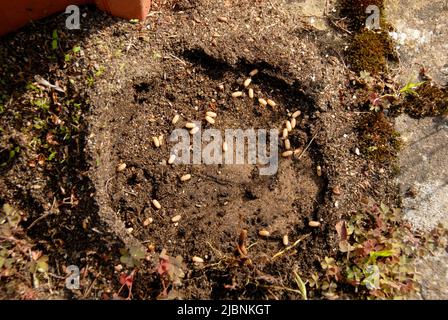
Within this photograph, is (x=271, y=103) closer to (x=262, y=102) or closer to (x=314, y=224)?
(x=262, y=102)

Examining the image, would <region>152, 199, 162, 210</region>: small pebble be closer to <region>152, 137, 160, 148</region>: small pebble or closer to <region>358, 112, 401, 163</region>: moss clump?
<region>152, 137, 160, 148</region>: small pebble

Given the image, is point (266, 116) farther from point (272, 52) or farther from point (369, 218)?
point (369, 218)

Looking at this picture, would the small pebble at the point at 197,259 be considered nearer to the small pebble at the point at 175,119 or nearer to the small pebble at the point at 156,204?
the small pebble at the point at 156,204

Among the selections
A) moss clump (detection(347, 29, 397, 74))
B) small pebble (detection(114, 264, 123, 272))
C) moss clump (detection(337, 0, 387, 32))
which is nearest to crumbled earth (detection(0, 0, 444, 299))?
small pebble (detection(114, 264, 123, 272))

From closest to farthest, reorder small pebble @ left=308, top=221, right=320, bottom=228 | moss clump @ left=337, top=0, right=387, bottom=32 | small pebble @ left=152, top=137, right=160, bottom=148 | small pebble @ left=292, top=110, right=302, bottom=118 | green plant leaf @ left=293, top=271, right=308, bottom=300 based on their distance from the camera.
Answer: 1. green plant leaf @ left=293, top=271, right=308, bottom=300
2. small pebble @ left=308, top=221, right=320, bottom=228
3. small pebble @ left=152, top=137, right=160, bottom=148
4. small pebble @ left=292, top=110, right=302, bottom=118
5. moss clump @ left=337, top=0, right=387, bottom=32

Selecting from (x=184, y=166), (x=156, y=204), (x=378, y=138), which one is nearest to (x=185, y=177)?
(x=184, y=166)

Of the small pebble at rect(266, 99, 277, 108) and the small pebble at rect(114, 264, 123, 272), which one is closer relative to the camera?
the small pebble at rect(114, 264, 123, 272)

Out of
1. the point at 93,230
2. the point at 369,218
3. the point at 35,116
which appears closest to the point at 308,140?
the point at 369,218

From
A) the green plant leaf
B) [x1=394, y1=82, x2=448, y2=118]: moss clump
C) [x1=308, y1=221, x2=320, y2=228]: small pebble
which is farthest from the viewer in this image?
[x1=394, y1=82, x2=448, y2=118]: moss clump

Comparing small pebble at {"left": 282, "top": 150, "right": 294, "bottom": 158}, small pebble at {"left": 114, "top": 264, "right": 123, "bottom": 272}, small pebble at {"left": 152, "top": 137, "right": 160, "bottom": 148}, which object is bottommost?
small pebble at {"left": 114, "top": 264, "right": 123, "bottom": 272}
